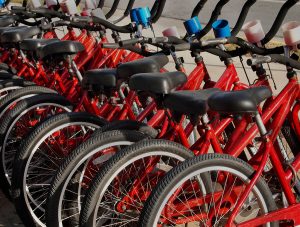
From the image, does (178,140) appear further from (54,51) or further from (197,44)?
(54,51)

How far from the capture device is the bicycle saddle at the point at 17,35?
15.5 ft

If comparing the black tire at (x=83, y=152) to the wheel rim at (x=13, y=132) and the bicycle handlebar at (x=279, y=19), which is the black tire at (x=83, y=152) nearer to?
the wheel rim at (x=13, y=132)

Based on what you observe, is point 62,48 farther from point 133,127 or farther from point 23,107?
point 133,127

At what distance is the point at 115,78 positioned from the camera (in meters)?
3.53

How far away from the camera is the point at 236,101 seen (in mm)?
2707

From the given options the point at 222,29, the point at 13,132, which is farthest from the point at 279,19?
the point at 13,132

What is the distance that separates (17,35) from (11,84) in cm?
40

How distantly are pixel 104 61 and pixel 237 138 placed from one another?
5.88 ft

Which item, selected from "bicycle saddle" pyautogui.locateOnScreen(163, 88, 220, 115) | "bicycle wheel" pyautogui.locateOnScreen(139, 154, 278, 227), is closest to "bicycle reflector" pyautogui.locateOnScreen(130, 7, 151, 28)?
"bicycle saddle" pyautogui.locateOnScreen(163, 88, 220, 115)

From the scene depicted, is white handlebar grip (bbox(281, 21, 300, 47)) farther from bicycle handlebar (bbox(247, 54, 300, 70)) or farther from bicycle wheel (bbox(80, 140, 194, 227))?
bicycle wheel (bbox(80, 140, 194, 227))

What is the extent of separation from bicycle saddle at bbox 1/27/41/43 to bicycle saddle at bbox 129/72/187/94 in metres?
1.97

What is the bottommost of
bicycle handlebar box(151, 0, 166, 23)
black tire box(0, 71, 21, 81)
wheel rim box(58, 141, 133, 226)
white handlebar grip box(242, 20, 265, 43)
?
wheel rim box(58, 141, 133, 226)

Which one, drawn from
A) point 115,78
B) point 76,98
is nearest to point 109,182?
point 115,78

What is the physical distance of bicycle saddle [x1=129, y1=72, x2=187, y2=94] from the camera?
2943 millimetres
